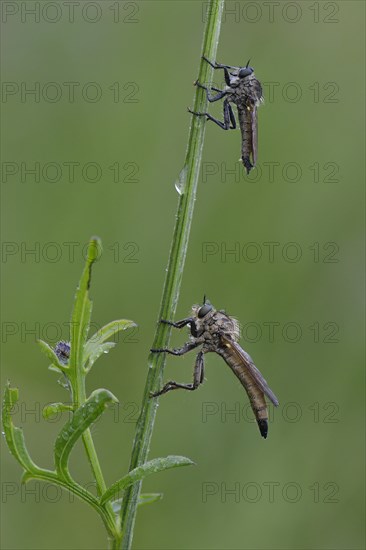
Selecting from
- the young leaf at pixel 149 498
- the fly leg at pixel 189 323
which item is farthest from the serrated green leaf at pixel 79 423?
the fly leg at pixel 189 323

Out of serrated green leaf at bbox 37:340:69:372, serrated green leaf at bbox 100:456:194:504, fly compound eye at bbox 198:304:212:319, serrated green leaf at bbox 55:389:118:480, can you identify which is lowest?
serrated green leaf at bbox 100:456:194:504

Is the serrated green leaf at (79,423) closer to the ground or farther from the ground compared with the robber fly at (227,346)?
closer to the ground

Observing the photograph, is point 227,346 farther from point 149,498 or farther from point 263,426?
point 149,498

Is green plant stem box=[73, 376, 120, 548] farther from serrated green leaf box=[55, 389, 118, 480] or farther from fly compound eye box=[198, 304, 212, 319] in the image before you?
fly compound eye box=[198, 304, 212, 319]

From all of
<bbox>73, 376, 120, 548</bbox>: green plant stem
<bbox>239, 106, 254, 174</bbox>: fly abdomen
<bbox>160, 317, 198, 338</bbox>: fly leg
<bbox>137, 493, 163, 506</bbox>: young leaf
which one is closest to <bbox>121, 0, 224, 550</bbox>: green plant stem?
<bbox>73, 376, 120, 548</bbox>: green plant stem

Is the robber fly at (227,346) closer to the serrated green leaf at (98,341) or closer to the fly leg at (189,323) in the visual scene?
the fly leg at (189,323)
